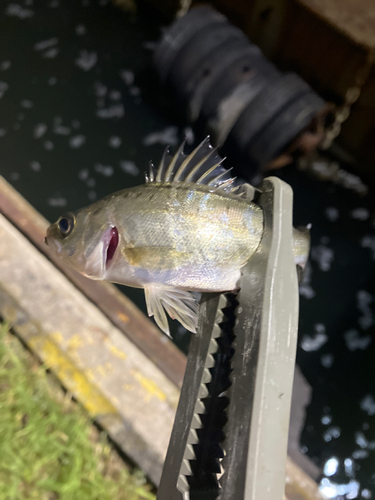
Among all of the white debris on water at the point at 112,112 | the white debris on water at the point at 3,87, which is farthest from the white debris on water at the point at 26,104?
the white debris on water at the point at 112,112

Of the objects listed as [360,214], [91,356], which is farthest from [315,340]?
[91,356]

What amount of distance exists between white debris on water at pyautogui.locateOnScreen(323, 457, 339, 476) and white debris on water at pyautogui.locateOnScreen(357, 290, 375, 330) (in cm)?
111

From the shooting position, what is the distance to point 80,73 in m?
4.00

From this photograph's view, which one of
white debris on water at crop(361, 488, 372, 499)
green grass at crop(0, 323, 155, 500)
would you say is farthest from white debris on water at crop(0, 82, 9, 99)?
white debris on water at crop(361, 488, 372, 499)

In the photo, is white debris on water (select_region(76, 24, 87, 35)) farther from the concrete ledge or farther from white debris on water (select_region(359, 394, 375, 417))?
white debris on water (select_region(359, 394, 375, 417))

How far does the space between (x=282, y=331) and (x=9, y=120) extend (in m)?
A: 3.68

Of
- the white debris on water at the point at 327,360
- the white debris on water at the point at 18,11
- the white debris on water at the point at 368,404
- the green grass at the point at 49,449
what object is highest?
Result: the white debris on water at the point at 18,11

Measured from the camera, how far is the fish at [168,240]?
1.16 m

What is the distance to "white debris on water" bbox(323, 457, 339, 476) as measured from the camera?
8.33ft

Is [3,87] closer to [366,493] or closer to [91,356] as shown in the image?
[91,356]

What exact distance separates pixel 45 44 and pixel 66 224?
3.94 m

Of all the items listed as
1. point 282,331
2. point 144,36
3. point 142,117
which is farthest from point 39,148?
point 282,331

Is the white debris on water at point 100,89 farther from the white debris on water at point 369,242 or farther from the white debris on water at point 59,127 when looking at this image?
the white debris on water at point 369,242

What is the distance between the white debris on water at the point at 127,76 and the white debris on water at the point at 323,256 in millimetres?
2866
